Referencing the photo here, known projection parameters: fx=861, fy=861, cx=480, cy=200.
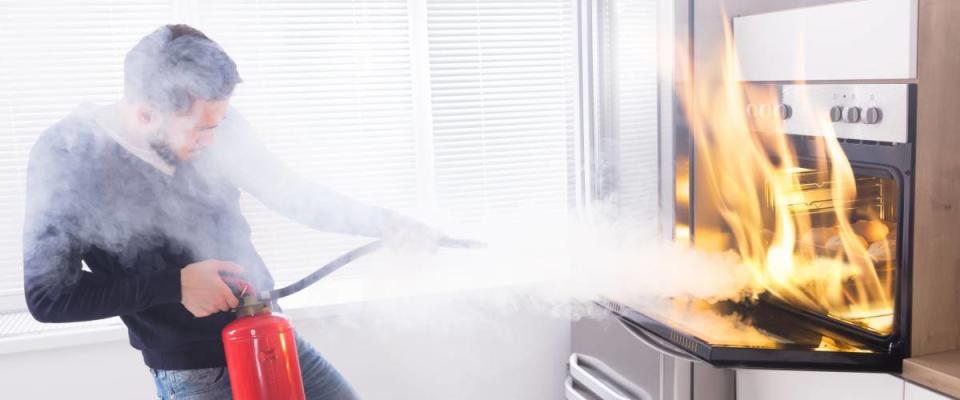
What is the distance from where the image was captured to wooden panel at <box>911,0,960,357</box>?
1486 mm

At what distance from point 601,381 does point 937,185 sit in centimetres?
115

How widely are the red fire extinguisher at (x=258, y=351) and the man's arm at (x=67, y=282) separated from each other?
130 mm

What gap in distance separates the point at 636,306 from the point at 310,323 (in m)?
1.10

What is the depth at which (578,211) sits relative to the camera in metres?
2.61

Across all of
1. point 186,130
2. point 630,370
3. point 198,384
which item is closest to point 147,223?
point 186,130

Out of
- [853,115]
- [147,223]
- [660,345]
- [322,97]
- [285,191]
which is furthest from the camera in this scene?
[322,97]

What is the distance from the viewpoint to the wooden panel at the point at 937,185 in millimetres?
1486

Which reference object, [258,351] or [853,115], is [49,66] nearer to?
[258,351]

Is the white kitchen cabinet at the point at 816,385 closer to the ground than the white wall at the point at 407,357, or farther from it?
farther from it

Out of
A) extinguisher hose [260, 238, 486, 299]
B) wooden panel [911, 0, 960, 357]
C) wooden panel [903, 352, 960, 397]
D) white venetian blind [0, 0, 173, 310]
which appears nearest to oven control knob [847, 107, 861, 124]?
wooden panel [911, 0, 960, 357]

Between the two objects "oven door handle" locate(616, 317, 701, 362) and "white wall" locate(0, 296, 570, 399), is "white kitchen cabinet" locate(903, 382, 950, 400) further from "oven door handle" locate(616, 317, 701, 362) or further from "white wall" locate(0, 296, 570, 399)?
"white wall" locate(0, 296, 570, 399)

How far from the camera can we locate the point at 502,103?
2738 millimetres

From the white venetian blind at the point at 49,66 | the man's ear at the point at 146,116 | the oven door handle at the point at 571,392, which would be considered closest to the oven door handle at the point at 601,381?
the oven door handle at the point at 571,392

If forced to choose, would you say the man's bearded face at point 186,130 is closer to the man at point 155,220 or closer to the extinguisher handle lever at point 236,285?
the man at point 155,220
